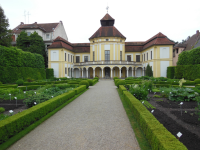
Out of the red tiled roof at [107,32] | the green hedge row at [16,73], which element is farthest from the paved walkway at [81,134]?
the red tiled roof at [107,32]

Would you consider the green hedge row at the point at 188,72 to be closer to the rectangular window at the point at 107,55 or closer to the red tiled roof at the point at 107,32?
the rectangular window at the point at 107,55

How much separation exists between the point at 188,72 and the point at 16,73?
1133 inches

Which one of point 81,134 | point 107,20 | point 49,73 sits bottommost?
point 81,134

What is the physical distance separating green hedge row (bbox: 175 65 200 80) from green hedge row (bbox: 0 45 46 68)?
Result: 90.2 ft

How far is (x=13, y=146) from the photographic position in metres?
4.32

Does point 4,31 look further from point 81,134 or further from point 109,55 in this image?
point 81,134

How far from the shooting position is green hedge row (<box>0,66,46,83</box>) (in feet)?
71.9

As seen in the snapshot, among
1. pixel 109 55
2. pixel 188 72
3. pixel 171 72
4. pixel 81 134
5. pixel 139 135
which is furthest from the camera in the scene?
pixel 109 55

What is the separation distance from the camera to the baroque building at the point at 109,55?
3344 centimetres

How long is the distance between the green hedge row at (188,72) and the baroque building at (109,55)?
5.59 meters

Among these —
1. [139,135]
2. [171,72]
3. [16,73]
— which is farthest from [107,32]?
[139,135]

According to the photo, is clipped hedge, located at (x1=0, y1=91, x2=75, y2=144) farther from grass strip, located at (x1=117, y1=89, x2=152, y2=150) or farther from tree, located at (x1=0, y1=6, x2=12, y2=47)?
tree, located at (x1=0, y1=6, x2=12, y2=47)

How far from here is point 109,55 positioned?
40.2 metres

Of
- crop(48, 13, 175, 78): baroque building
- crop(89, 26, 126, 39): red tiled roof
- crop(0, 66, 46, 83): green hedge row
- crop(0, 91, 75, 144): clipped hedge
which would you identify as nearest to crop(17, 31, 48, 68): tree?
crop(48, 13, 175, 78): baroque building
